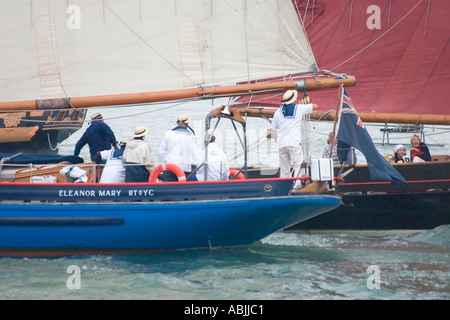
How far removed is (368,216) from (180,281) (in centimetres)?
659

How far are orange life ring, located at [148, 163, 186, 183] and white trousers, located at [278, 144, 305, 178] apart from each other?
1.63 metres

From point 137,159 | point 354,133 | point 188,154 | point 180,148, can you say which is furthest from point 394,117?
point 137,159

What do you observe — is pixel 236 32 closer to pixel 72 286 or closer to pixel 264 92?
pixel 264 92

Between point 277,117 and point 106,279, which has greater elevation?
point 277,117

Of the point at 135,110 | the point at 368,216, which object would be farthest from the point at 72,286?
the point at 135,110

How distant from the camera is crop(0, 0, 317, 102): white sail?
1238cm

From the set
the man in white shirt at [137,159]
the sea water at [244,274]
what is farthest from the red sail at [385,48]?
the man in white shirt at [137,159]

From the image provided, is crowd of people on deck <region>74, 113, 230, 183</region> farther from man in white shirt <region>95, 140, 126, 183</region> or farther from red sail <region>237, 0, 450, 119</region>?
red sail <region>237, 0, 450, 119</region>

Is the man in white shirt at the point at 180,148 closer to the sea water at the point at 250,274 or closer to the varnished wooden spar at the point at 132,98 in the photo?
the varnished wooden spar at the point at 132,98

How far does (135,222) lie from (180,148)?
4.32 feet

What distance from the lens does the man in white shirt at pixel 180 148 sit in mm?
11695

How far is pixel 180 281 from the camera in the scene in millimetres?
9836
